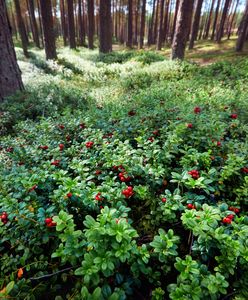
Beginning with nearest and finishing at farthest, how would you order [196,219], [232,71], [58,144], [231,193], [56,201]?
[196,219] < [56,201] < [231,193] < [58,144] < [232,71]

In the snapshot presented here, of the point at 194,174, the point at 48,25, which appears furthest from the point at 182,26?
the point at 194,174

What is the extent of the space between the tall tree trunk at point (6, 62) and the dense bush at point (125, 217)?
3.32 meters

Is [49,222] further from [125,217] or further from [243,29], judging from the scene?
[243,29]

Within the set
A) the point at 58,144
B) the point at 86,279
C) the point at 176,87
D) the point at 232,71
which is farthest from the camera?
the point at 232,71

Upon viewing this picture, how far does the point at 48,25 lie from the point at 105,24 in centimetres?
535

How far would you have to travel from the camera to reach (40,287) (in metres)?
1.59

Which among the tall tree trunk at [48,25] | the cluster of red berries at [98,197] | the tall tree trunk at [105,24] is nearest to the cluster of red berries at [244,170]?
the cluster of red berries at [98,197]

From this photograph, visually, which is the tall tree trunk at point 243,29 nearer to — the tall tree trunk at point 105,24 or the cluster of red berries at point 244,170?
the tall tree trunk at point 105,24

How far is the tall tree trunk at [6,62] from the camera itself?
222 inches

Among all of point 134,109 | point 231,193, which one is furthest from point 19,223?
point 134,109

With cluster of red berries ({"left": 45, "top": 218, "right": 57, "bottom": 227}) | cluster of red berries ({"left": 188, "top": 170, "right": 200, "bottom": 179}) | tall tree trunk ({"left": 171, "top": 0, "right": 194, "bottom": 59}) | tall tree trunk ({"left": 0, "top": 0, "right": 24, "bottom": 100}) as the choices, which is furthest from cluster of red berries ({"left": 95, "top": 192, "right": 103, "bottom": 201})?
tall tree trunk ({"left": 171, "top": 0, "right": 194, "bottom": 59})

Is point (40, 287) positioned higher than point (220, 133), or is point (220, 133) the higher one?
point (220, 133)

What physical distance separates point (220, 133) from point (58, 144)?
2339 millimetres

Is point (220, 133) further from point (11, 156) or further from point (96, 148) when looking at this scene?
point (11, 156)
